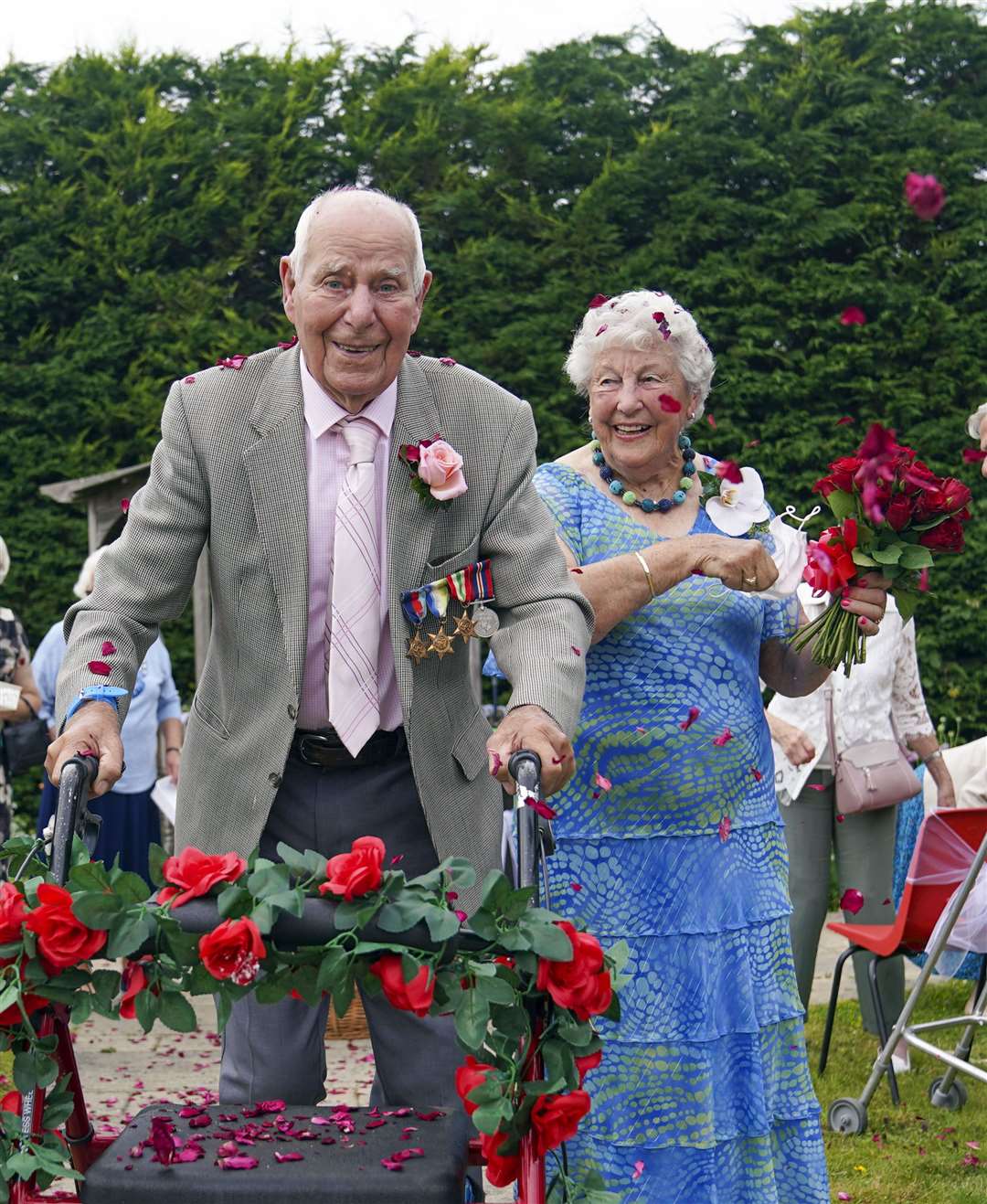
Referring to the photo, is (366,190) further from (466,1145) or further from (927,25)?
(927,25)

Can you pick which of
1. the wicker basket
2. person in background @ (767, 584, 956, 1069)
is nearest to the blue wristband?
person in background @ (767, 584, 956, 1069)

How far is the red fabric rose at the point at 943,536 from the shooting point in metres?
Result: 3.19

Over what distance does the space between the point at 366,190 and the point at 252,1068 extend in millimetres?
1519

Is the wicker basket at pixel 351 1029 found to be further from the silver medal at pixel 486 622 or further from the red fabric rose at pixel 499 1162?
the red fabric rose at pixel 499 1162

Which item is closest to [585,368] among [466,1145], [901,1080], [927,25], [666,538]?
[666,538]

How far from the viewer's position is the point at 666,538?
11.5ft

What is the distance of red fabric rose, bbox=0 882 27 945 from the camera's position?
193 cm

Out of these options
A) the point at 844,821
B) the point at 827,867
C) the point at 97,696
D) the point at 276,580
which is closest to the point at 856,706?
the point at 844,821

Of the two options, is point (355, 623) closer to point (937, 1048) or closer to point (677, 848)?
point (677, 848)

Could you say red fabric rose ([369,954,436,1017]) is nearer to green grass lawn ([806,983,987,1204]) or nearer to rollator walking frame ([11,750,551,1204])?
rollator walking frame ([11,750,551,1204])

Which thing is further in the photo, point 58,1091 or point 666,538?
point 666,538

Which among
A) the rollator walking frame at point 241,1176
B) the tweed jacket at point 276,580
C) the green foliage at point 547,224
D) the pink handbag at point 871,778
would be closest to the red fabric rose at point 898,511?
the tweed jacket at point 276,580

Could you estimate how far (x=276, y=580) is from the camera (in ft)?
9.05

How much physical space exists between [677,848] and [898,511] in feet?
2.74
